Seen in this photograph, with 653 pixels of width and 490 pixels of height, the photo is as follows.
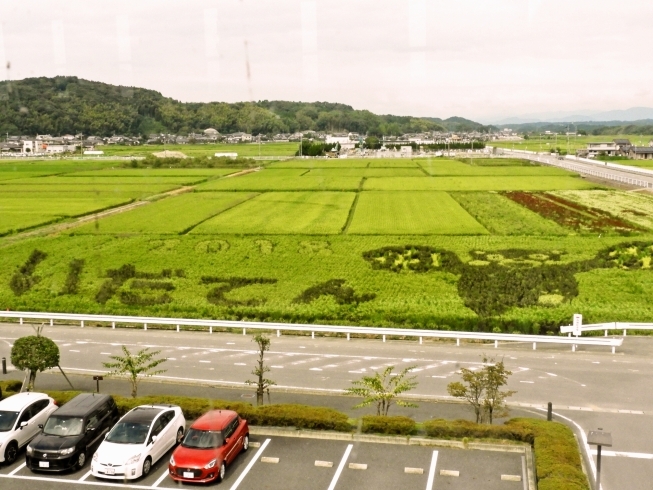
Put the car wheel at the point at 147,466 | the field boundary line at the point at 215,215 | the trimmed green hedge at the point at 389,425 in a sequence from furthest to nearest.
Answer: the field boundary line at the point at 215,215 → the trimmed green hedge at the point at 389,425 → the car wheel at the point at 147,466

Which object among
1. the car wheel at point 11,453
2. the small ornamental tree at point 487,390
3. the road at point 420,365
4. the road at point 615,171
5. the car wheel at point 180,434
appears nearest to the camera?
the car wheel at point 11,453

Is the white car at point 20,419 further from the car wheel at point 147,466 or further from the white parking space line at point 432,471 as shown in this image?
the white parking space line at point 432,471

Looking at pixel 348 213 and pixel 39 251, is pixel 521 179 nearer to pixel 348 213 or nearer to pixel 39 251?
pixel 348 213

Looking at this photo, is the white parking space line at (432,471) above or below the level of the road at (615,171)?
below

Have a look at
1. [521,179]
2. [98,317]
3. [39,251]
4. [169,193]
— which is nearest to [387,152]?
[521,179]

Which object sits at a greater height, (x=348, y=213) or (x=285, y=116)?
(x=285, y=116)

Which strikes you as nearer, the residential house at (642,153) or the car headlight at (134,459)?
the car headlight at (134,459)

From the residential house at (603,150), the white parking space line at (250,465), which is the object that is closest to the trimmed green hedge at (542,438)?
the white parking space line at (250,465)

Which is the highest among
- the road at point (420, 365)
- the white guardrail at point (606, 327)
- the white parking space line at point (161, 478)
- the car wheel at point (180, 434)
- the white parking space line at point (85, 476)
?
the car wheel at point (180, 434)
